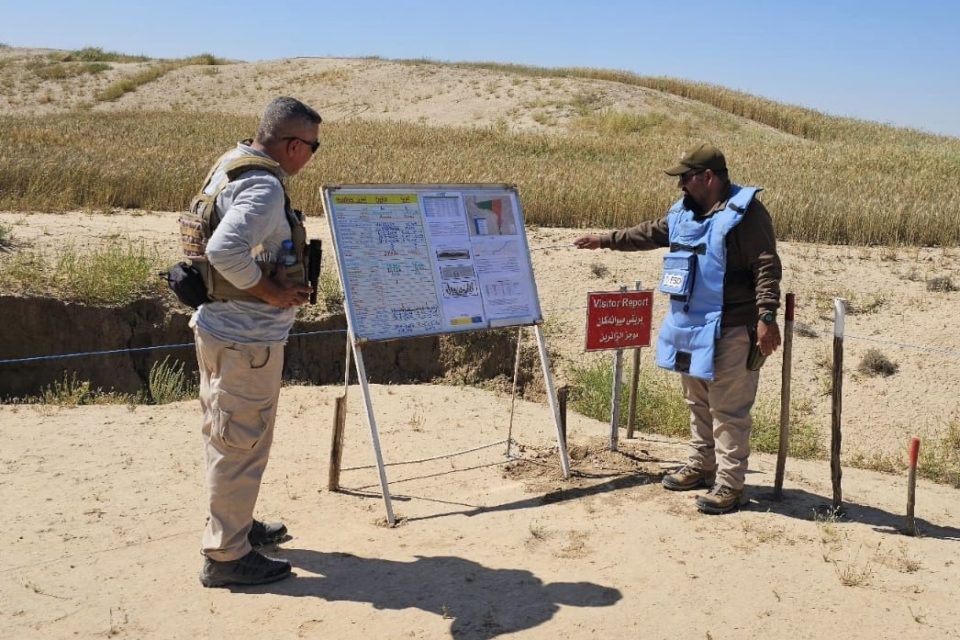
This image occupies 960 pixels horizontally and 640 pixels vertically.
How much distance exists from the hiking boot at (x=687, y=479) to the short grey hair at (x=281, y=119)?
3.32 meters

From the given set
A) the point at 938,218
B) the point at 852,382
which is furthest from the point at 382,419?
the point at 938,218

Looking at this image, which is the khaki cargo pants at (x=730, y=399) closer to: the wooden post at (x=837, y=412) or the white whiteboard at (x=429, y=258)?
the wooden post at (x=837, y=412)

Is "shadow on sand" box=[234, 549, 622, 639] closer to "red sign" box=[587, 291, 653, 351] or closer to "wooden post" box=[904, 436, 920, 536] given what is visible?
"wooden post" box=[904, 436, 920, 536]

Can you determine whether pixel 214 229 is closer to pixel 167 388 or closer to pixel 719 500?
pixel 719 500

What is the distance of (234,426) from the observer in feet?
14.5

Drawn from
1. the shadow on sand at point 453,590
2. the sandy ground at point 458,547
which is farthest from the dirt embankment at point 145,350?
the shadow on sand at point 453,590

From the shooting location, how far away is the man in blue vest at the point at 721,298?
215 inches

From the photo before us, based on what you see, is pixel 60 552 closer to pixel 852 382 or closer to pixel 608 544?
pixel 608 544

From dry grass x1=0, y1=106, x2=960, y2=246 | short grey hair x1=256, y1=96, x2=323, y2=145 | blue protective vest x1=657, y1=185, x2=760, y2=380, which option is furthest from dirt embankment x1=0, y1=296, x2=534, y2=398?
short grey hair x1=256, y1=96, x2=323, y2=145

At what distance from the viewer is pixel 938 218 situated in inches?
516

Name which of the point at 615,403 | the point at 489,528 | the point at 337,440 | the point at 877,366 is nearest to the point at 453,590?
the point at 489,528

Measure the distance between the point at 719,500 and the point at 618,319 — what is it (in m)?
1.54

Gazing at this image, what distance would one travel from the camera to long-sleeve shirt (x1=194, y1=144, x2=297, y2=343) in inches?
160

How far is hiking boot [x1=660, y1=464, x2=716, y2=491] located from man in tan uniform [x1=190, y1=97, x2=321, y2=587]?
2.73m
